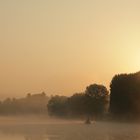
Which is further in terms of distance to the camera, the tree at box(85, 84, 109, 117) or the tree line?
the tree at box(85, 84, 109, 117)

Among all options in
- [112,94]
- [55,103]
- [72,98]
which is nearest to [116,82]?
[112,94]

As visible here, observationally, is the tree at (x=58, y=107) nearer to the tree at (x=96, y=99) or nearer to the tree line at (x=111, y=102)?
the tree line at (x=111, y=102)

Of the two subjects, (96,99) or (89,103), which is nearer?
(96,99)

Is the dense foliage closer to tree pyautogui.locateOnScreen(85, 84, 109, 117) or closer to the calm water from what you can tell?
tree pyautogui.locateOnScreen(85, 84, 109, 117)

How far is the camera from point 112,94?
88938mm

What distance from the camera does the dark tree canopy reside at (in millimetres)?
84000

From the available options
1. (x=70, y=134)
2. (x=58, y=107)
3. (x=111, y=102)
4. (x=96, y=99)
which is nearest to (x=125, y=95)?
(x=111, y=102)

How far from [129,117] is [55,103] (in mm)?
55257

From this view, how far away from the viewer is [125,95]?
281 ft

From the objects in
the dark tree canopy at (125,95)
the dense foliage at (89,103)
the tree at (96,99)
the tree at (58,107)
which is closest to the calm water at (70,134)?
the dark tree canopy at (125,95)

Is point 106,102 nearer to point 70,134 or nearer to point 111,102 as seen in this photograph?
point 111,102

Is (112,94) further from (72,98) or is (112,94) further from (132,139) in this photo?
(132,139)

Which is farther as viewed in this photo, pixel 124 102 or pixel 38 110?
pixel 38 110

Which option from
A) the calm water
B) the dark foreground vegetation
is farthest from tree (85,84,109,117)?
the calm water
